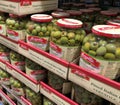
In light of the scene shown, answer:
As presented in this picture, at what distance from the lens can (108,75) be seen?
826 millimetres

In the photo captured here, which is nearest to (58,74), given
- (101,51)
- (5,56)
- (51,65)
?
(51,65)

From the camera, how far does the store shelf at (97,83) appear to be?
2.53 feet

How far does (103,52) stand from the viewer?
2.56 ft

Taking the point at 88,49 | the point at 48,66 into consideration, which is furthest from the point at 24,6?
the point at 88,49

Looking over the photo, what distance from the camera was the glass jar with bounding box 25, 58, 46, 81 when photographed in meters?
1.21

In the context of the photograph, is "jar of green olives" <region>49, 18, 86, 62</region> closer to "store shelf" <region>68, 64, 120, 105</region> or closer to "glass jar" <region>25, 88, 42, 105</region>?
"store shelf" <region>68, 64, 120, 105</region>

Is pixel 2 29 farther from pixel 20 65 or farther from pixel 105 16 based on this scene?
pixel 105 16

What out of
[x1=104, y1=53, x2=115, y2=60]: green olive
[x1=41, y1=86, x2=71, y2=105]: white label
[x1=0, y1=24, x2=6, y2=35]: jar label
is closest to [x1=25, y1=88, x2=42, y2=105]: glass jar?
[x1=41, y1=86, x2=71, y2=105]: white label

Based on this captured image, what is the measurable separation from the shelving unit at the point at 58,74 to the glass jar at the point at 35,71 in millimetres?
26

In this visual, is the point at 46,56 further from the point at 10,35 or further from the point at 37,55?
the point at 10,35

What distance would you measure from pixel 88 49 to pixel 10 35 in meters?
0.59

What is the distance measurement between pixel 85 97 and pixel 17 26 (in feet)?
1.76

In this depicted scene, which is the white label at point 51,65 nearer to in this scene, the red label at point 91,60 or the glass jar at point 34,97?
the red label at point 91,60

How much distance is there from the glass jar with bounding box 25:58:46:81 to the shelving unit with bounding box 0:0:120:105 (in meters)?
0.03
